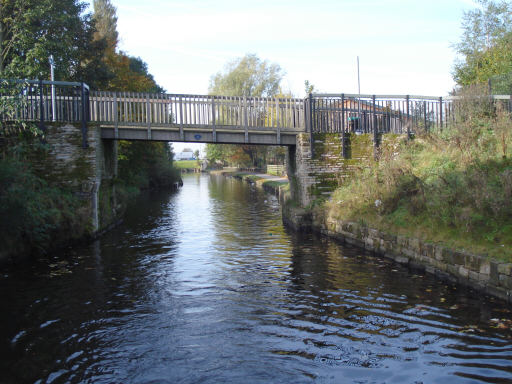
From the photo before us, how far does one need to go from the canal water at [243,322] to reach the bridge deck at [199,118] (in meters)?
5.59

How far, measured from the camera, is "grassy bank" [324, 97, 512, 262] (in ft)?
31.4

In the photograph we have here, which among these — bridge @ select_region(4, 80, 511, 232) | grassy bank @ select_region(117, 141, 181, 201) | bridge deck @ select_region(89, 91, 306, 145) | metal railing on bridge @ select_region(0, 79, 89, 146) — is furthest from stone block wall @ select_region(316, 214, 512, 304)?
grassy bank @ select_region(117, 141, 181, 201)

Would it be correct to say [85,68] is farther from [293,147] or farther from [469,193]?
[469,193]

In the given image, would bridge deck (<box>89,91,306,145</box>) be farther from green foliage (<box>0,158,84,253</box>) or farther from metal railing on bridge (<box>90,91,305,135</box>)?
green foliage (<box>0,158,84,253</box>)

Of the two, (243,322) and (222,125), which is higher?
(222,125)

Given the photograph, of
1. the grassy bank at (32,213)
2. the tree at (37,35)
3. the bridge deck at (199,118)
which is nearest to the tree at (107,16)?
the tree at (37,35)

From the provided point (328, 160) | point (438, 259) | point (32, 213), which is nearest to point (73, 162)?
point (32, 213)

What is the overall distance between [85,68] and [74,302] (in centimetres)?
2011

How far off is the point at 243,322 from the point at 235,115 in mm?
11052

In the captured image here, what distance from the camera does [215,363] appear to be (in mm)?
6023

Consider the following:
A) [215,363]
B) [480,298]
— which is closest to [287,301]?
[215,363]

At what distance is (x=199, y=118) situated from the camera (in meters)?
17.0

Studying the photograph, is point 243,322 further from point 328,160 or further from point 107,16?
point 107,16

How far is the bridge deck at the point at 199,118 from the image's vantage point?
651 inches
